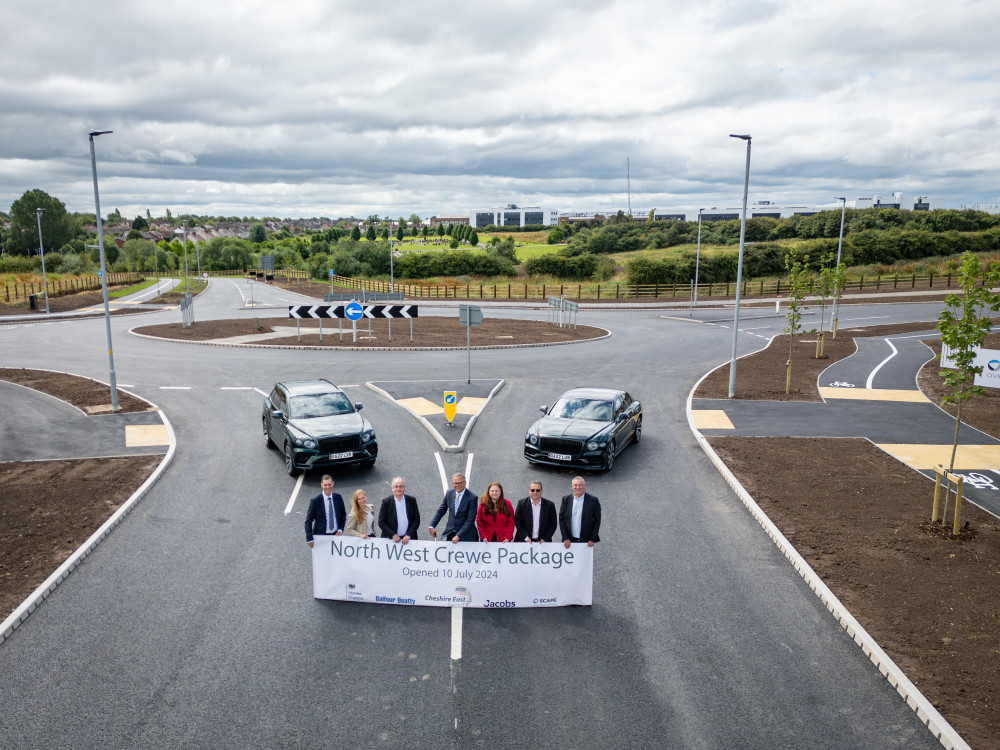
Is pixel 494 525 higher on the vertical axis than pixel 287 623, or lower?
higher

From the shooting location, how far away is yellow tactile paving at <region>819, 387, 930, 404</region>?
21.4 meters

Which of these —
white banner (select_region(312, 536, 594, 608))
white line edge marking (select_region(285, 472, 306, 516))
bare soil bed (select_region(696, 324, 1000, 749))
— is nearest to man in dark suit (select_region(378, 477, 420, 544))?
white banner (select_region(312, 536, 594, 608))

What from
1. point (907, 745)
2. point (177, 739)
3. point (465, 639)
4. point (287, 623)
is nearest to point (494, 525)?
point (465, 639)

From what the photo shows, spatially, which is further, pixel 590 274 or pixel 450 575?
pixel 590 274

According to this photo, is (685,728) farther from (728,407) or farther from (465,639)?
(728,407)

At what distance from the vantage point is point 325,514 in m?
9.02

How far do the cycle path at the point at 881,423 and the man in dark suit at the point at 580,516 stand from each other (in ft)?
25.3

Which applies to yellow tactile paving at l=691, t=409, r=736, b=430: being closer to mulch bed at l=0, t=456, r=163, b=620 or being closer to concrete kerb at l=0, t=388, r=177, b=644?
concrete kerb at l=0, t=388, r=177, b=644

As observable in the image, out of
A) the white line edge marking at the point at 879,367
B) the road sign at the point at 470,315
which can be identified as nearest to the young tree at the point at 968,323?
the road sign at the point at 470,315

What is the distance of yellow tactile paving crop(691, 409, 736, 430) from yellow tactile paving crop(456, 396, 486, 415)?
19.8 feet

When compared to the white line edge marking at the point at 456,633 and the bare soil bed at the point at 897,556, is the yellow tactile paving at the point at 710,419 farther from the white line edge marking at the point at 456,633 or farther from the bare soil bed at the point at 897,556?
the white line edge marking at the point at 456,633

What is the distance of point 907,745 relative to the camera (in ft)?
20.1

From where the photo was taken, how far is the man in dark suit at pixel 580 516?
873 cm

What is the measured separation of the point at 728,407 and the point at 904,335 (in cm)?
2304
